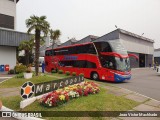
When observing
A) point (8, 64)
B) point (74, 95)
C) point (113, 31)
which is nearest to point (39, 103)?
point (74, 95)

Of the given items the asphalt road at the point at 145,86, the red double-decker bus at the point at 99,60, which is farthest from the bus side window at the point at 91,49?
the asphalt road at the point at 145,86

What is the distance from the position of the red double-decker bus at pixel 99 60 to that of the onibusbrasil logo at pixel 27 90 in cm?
1104

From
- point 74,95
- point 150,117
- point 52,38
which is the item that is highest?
point 52,38

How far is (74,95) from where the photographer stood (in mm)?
8516

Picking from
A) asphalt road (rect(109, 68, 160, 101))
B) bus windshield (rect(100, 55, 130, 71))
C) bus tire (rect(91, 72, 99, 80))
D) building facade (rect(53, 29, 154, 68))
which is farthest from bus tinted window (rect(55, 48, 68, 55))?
building facade (rect(53, 29, 154, 68))

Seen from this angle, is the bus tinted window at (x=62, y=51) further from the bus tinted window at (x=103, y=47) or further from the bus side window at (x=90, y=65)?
the bus tinted window at (x=103, y=47)

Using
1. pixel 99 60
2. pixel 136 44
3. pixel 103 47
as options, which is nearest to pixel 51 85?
pixel 99 60

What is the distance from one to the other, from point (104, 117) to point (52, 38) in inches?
1195

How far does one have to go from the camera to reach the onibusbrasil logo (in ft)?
24.8

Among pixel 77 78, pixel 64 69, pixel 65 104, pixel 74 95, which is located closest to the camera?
pixel 65 104

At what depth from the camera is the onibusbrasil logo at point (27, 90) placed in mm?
7555

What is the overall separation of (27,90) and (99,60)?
11906 millimetres

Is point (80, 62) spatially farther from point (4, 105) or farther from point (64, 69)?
point (4, 105)

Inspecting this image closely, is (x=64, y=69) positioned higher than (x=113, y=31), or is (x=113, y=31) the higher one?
(x=113, y=31)
